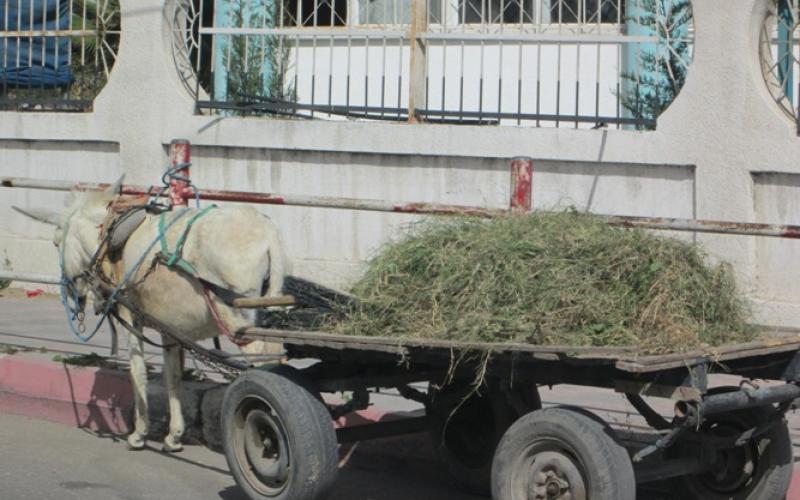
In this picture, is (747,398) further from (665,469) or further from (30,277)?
(30,277)

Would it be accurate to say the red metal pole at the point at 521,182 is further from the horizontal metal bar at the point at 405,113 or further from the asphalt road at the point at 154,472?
the horizontal metal bar at the point at 405,113

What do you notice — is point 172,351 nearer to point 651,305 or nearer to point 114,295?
point 114,295

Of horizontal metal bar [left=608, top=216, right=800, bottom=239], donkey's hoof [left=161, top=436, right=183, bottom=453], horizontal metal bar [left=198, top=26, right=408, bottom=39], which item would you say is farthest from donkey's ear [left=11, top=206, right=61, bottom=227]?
horizontal metal bar [left=198, top=26, right=408, bottom=39]

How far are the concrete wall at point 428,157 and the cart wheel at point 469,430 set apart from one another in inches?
95.1

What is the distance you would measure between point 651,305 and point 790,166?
14.3 feet

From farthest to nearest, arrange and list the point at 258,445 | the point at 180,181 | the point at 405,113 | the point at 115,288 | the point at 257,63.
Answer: the point at 257,63 → the point at 405,113 → the point at 180,181 → the point at 115,288 → the point at 258,445

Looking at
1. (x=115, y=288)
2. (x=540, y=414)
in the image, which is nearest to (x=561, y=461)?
(x=540, y=414)

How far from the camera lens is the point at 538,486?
5031mm

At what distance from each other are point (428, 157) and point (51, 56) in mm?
5083

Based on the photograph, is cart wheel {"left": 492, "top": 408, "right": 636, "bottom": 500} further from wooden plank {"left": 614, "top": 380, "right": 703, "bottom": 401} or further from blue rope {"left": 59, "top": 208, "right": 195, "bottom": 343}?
blue rope {"left": 59, "top": 208, "right": 195, "bottom": 343}

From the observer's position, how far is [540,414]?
504cm

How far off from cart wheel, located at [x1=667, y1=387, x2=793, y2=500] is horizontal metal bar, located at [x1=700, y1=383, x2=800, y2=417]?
0.26m

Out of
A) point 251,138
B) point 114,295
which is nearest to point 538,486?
point 114,295

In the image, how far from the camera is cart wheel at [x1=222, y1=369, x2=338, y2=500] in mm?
5453
